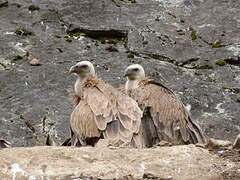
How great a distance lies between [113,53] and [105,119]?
3485 millimetres

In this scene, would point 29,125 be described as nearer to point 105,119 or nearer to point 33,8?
point 105,119

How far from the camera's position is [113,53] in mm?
→ 11227

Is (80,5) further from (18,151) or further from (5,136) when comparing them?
(18,151)

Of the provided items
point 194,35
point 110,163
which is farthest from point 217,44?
point 110,163

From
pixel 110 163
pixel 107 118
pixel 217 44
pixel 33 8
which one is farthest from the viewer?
pixel 33 8

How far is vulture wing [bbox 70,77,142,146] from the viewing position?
25.2ft

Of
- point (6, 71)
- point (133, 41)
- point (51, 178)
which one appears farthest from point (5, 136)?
point (51, 178)

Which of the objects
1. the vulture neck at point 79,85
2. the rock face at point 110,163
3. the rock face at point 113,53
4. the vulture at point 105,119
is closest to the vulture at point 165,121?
the vulture at point 105,119

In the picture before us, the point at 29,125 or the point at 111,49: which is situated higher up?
the point at 111,49

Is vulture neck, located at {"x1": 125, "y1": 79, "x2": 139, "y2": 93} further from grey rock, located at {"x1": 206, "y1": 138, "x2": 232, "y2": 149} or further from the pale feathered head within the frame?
grey rock, located at {"x1": 206, "y1": 138, "x2": 232, "y2": 149}

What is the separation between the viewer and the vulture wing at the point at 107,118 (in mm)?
7684

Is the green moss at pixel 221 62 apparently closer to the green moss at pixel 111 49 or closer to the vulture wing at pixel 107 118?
the green moss at pixel 111 49

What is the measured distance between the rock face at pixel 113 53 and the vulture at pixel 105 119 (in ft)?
4.41

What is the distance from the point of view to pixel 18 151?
6156 millimetres
